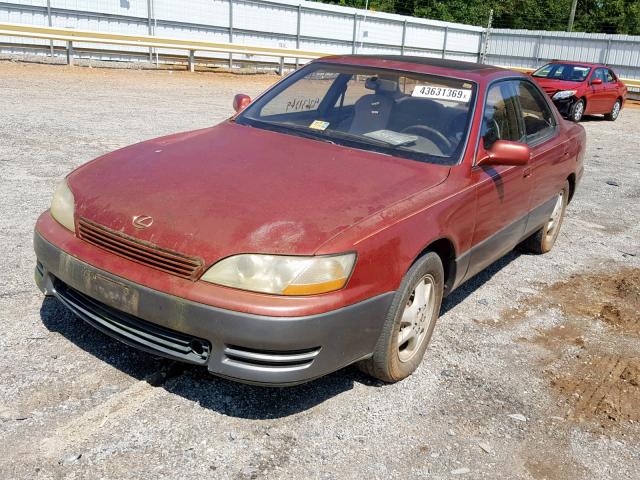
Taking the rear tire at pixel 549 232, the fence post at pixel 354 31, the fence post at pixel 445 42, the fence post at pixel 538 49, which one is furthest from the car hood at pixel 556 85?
the fence post at pixel 445 42

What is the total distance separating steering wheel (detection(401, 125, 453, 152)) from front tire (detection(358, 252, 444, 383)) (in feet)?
2.78

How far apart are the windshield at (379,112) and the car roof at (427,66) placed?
0.07 m

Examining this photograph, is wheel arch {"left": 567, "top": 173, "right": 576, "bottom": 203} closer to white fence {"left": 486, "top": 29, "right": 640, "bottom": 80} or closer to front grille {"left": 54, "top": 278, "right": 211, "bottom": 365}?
front grille {"left": 54, "top": 278, "right": 211, "bottom": 365}

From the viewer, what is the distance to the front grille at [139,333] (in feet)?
9.36

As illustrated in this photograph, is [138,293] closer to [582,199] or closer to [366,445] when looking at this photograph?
[366,445]

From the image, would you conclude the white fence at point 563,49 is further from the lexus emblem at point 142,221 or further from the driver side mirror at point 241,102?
the lexus emblem at point 142,221

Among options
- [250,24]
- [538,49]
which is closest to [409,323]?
[250,24]

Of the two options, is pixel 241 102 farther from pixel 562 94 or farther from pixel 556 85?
pixel 556 85

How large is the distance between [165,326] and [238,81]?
18839mm

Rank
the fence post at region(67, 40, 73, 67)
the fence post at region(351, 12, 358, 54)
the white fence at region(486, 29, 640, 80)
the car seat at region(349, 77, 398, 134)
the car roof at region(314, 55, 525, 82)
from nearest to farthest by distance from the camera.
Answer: the car seat at region(349, 77, 398, 134) → the car roof at region(314, 55, 525, 82) → the fence post at region(67, 40, 73, 67) → the fence post at region(351, 12, 358, 54) → the white fence at region(486, 29, 640, 80)

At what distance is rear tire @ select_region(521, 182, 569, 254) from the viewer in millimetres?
5812

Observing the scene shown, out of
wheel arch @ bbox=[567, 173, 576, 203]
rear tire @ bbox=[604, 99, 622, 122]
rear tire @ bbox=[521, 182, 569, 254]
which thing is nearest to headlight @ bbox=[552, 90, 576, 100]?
rear tire @ bbox=[604, 99, 622, 122]

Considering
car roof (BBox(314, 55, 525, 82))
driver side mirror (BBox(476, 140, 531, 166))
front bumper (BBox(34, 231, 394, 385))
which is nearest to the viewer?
front bumper (BBox(34, 231, 394, 385))

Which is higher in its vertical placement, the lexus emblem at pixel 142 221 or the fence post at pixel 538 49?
the lexus emblem at pixel 142 221
